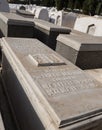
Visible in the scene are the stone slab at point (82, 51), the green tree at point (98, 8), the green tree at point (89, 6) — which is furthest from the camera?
the green tree at point (98, 8)

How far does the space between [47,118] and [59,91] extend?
51 cm

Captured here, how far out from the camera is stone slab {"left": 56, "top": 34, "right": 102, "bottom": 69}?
16.7 ft

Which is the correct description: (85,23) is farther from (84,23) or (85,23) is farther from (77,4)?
(77,4)

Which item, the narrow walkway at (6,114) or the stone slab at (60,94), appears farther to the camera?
the narrow walkway at (6,114)

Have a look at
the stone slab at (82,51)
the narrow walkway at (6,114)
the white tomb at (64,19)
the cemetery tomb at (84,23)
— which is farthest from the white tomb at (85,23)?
the narrow walkway at (6,114)

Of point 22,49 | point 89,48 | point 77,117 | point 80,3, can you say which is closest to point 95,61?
point 89,48

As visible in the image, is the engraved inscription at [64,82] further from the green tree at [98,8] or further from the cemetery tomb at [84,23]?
the green tree at [98,8]

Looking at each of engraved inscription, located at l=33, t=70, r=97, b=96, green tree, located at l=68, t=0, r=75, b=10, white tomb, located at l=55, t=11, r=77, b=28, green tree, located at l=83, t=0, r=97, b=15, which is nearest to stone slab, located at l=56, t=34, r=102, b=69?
engraved inscription, located at l=33, t=70, r=97, b=96

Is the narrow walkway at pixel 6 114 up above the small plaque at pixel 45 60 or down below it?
below

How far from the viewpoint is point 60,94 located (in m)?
2.91

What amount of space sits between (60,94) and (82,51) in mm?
2421

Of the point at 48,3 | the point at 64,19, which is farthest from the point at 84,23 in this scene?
the point at 48,3

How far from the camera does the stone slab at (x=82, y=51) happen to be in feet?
16.7

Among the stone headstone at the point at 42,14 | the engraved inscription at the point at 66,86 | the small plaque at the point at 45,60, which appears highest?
the small plaque at the point at 45,60
